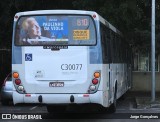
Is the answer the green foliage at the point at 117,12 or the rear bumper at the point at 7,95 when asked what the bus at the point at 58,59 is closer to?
the rear bumper at the point at 7,95

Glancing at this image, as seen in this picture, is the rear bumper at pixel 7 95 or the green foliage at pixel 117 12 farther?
the green foliage at pixel 117 12

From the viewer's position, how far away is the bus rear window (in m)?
13.1

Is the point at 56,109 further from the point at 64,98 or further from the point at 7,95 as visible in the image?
the point at 7,95

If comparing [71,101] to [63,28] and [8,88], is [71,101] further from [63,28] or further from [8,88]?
[8,88]

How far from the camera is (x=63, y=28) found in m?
13.2

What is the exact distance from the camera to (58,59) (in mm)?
13070

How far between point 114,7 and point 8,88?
735 cm

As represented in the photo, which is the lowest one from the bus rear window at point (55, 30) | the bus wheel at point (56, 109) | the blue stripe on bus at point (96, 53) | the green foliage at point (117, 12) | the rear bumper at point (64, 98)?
the bus wheel at point (56, 109)

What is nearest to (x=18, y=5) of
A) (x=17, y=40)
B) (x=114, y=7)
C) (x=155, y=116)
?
(x=114, y=7)

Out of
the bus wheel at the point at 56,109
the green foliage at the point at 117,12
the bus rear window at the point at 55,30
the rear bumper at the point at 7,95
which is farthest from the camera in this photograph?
the green foliage at the point at 117,12

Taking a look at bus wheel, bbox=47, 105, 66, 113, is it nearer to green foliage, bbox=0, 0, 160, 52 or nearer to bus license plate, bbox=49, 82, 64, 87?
bus license plate, bbox=49, 82, 64, 87

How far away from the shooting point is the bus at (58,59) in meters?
13.0

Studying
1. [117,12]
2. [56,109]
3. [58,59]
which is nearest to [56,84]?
[58,59]

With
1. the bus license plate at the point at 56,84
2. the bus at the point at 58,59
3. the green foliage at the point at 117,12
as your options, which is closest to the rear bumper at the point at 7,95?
the green foliage at the point at 117,12
